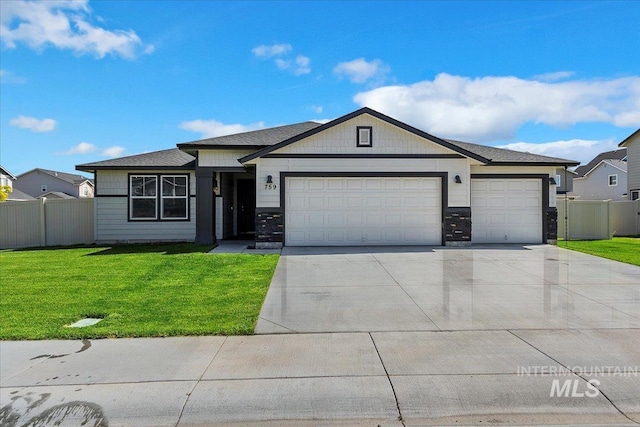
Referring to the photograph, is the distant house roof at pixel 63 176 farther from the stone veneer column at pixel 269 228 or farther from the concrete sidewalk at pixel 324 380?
the concrete sidewalk at pixel 324 380

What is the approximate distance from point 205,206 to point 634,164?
27161 mm

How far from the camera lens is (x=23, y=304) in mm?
6855

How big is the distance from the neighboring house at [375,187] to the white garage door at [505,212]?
0.12ft

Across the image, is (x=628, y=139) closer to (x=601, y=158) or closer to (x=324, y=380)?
(x=601, y=158)

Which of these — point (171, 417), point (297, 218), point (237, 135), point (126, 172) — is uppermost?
point (237, 135)

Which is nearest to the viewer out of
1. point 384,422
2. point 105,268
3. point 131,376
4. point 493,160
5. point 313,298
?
point 384,422

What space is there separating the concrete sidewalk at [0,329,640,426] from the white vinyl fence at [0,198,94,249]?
13176 mm

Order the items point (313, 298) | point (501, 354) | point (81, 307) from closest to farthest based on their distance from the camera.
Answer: point (501, 354), point (81, 307), point (313, 298)

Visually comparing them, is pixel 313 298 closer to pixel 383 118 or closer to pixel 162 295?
pixel 162 295

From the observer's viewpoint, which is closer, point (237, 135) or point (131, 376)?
point (131, 376)

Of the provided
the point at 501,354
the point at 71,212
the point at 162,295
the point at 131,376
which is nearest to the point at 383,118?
the point at 162,295

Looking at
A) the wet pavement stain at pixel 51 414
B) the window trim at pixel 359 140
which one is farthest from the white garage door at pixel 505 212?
the wet pavement stain at pixel 51 414

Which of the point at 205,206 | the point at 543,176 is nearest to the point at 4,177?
the point at 205,206

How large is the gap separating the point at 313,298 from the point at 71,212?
1392cm
